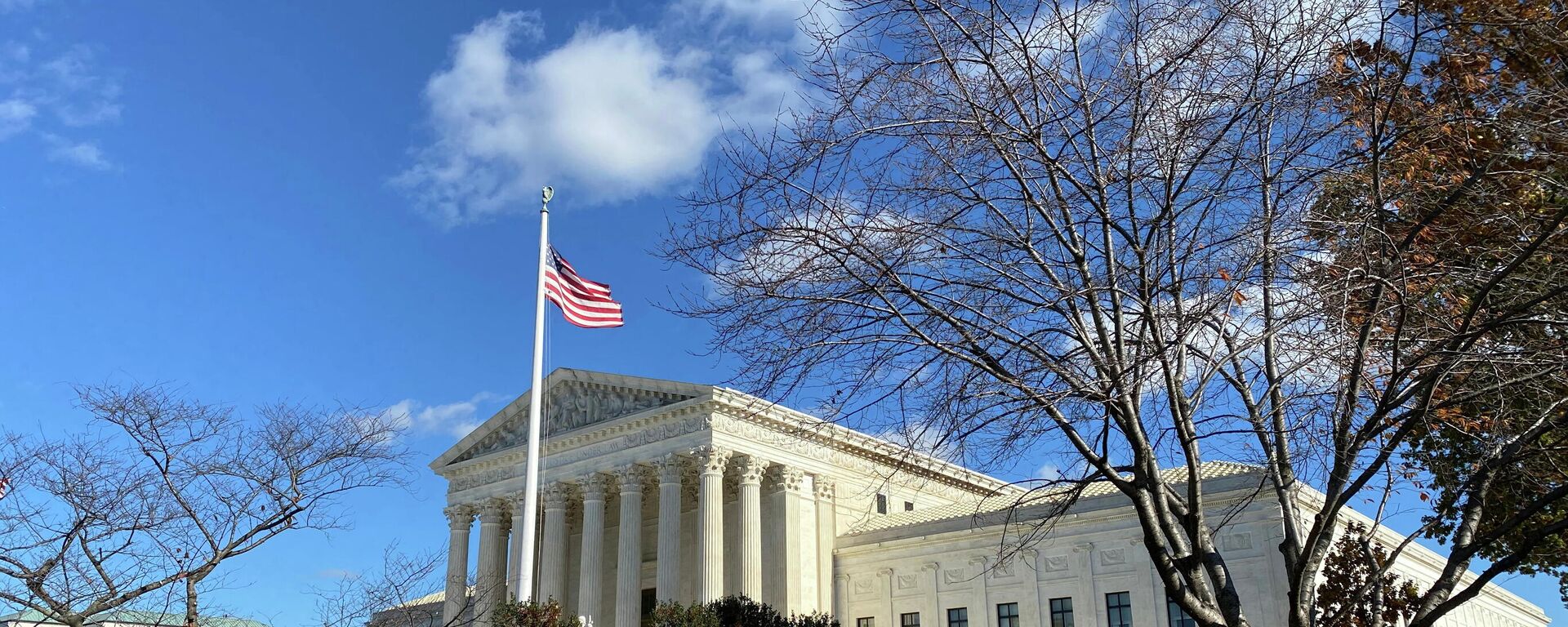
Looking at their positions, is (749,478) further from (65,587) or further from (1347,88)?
(1347,88)

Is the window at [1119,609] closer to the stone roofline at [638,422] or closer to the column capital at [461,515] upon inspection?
the stone roofline at [638,422]

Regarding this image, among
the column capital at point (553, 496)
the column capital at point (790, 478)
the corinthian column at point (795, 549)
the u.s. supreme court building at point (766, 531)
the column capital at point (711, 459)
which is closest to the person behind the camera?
the u.s. supreme court building at point (766, 531)

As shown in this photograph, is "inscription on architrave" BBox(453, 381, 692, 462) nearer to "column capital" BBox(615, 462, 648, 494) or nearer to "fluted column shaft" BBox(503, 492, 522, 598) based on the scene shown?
"column capital" BBox(615, 462, 648, 494)

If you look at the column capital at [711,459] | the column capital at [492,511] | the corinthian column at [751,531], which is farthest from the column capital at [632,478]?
the column capital at [492,511]

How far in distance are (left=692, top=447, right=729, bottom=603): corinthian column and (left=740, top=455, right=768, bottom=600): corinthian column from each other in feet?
2.60

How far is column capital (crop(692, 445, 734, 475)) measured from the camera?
40.0 m

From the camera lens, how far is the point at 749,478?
4100cm

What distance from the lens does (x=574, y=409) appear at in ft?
151

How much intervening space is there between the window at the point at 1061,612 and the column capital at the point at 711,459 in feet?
39.2

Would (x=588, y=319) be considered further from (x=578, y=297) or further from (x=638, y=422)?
(x=638, y=422)

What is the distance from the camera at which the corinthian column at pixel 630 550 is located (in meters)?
41.1

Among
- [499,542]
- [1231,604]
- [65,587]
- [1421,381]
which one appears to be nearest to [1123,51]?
[1421,381]

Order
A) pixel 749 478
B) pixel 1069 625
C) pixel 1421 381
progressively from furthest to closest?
pixel 749 478 < pixel 1069 625 < pixel 1421 381

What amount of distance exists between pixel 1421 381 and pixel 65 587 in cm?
1653
